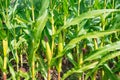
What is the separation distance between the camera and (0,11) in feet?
4.63

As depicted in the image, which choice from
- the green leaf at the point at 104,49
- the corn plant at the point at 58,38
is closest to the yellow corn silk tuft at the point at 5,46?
the corn plant at the point at 58,38

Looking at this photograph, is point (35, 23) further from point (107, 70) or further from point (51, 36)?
point (107, 70)

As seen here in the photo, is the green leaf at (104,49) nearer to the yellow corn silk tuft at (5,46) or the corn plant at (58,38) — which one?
the corn plant at (58,38)

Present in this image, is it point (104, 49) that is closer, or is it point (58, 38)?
point (104, 49)

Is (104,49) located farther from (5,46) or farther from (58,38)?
(5,46)

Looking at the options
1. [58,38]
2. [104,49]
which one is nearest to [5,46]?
[58,38]

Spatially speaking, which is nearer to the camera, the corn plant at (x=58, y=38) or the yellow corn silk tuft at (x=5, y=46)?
the corn plant at (x=58, y=38)

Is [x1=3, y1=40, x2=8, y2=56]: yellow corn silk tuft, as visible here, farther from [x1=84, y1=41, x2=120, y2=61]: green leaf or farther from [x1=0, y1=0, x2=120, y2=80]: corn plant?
[x1=84, y1=41, x2=120, y2=61]: green leaf

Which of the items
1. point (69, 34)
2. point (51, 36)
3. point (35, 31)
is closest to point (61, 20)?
point (69, 34)

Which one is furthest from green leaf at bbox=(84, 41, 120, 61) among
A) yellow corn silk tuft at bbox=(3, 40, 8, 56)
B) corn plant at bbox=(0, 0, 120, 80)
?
yellow corn silk tuft at bbox=(3, 40, 8, 56)

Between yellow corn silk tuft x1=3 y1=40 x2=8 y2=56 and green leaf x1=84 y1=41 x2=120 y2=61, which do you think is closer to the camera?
green leaf x1=84 y1=41 x2=120 y2=61

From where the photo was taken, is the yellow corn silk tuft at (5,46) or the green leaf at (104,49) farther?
the yellow corn silk tuft at (5,46)

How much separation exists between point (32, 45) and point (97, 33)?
0.31 m

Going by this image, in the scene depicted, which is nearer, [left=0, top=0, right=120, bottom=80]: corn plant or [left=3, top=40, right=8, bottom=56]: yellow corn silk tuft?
[left=0, top=0, right=120, bottom=80]: corn plant
